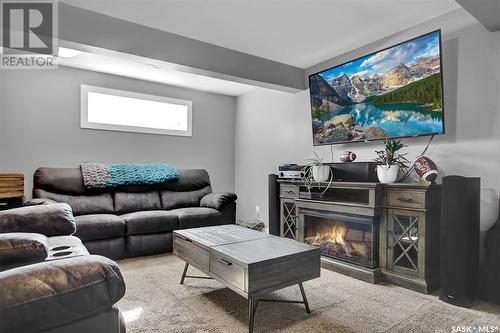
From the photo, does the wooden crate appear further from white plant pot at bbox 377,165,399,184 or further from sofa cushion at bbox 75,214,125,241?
white plant pot at bbox 377,165,399,184

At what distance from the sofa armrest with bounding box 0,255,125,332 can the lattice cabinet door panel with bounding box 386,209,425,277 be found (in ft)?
7.64

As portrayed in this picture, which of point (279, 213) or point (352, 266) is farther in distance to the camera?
point (279, 213)

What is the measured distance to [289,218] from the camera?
3.59m

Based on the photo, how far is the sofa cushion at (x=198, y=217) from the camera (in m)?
3.57

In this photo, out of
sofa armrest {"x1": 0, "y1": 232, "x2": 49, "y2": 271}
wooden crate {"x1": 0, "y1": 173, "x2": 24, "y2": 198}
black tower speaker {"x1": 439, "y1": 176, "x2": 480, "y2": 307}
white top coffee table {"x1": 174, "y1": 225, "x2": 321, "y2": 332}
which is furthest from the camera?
wooden crate {"x1": 0, "y1": 173, "x2": 24, "y2": 198}

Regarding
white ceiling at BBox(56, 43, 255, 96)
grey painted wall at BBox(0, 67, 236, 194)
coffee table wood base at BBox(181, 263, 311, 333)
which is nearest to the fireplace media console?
coffee table wood base at BBox(181, 263, 311, 333)

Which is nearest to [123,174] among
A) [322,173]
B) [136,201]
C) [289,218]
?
[136,201]

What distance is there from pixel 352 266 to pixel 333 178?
3.14 ft

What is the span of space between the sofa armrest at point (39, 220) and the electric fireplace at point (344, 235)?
2.25 m

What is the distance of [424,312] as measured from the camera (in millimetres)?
2074

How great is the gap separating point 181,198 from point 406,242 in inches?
111

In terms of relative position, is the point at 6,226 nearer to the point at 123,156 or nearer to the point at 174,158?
the point at 123,156

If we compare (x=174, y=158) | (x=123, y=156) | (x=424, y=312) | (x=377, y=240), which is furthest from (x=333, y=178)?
(x=123, y=156)

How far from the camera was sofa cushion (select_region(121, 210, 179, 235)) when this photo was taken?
10.7 feet
